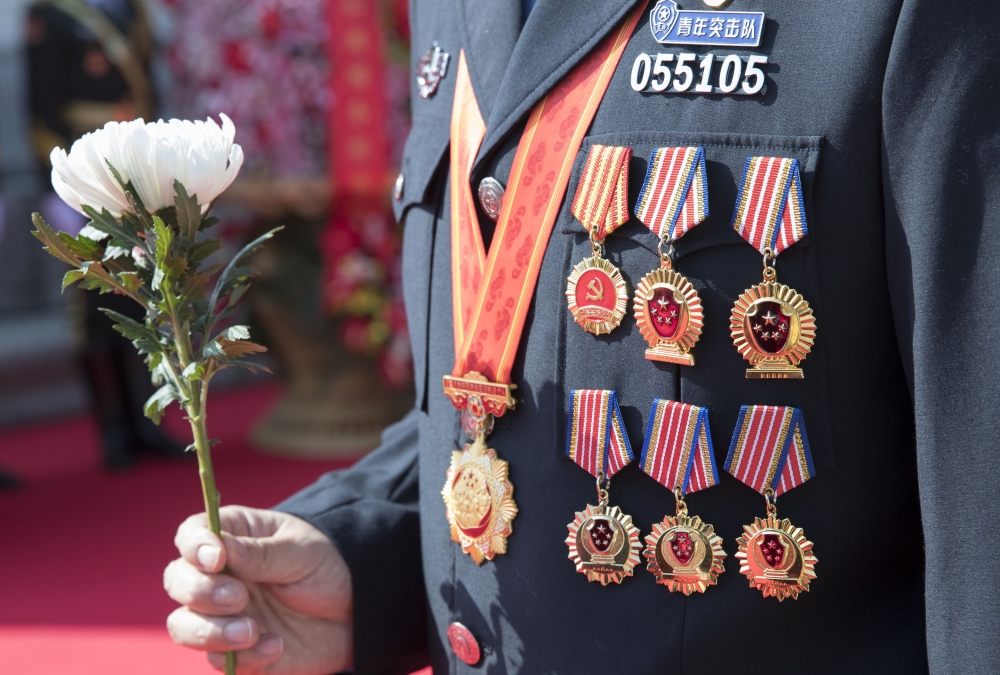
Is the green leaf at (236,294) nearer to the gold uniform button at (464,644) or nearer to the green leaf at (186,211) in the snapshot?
the green leaf at (186,211)

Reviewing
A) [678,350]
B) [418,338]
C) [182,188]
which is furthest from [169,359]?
[678,350]

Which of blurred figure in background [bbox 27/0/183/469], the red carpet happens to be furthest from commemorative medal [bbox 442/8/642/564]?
blurred figure in background [bbox 27/0/183/469]

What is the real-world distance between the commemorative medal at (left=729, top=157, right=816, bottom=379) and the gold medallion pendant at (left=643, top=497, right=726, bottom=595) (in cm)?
12

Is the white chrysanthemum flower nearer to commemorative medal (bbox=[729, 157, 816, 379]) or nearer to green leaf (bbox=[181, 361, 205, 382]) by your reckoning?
green leaf (bbox=[181, 361, 205, 382])

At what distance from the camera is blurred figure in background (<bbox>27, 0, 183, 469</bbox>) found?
13.4 ft

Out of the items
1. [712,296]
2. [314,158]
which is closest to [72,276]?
[712,296]

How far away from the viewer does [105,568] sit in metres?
3.01

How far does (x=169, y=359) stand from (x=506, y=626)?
336mm

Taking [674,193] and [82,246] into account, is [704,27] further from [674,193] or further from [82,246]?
[82,246]

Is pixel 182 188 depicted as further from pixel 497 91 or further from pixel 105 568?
pixel 105 568

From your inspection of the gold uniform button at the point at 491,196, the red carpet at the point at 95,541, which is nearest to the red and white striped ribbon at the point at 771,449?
the gold uniform button at the point at 491,196

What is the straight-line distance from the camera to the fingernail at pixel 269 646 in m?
0.90

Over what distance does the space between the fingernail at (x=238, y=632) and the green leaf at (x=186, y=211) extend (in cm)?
32

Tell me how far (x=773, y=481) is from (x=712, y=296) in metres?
0.14
